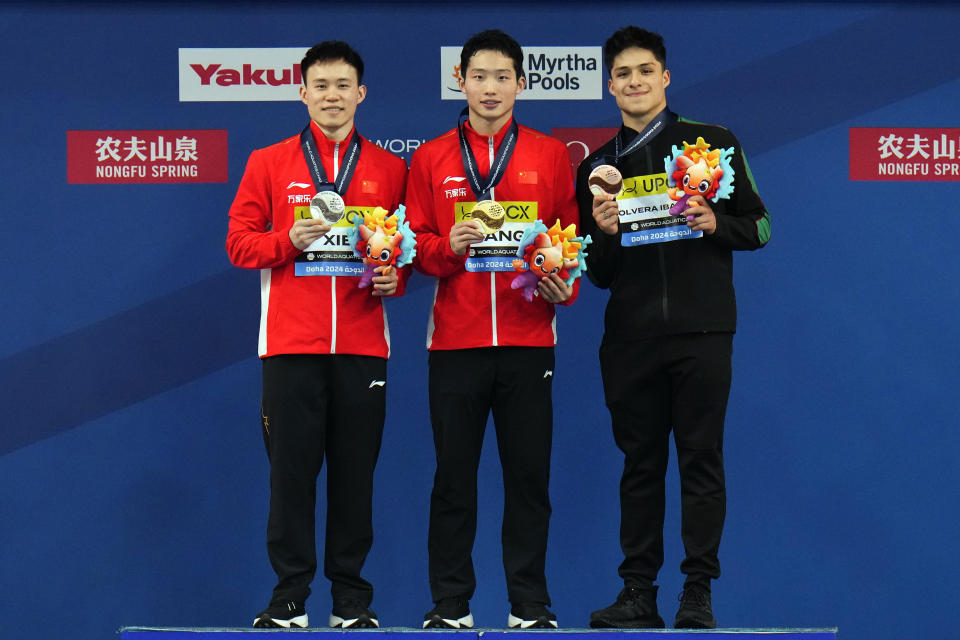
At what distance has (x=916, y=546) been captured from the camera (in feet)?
13.9

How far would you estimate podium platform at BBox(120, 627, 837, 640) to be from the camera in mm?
2820

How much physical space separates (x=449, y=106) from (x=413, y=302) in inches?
31.0

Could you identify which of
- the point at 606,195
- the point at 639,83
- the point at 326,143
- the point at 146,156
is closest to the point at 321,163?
the point at 326,143

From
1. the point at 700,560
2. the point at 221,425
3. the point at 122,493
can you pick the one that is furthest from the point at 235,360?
the point at 700,560

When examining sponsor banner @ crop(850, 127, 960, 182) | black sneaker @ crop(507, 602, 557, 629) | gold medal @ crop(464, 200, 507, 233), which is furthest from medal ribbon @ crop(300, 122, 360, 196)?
sponsor banner @ crop(850, 127, 960, 182)

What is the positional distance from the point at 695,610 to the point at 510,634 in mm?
534

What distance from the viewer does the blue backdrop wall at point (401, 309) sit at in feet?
14.0

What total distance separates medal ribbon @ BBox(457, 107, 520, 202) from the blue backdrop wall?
100 cm

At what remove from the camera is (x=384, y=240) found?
3088 millimetres

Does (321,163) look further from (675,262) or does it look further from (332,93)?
(675,262)

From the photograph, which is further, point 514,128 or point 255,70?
point 255,70

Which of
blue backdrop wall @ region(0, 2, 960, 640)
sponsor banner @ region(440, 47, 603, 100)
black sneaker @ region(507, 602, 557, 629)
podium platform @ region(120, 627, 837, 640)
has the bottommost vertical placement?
black sneaker @ region(507, 602, 557, 629)

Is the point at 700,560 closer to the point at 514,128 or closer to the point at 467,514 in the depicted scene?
the point at 467,514

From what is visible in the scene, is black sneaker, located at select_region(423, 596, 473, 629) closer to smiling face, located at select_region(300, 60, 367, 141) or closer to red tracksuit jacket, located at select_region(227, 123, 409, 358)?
red tracksuit jacket, located at select_region(227, 123, 409, 358)
